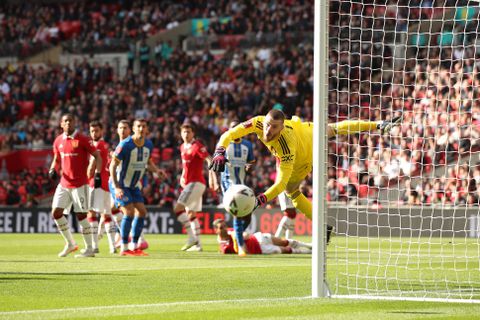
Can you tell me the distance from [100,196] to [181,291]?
8.14m

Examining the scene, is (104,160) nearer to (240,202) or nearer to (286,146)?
(286,146)

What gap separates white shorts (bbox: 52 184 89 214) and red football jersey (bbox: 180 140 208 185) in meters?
3.10

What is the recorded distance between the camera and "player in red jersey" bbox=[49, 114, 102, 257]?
1608cm

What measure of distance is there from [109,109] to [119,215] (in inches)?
657

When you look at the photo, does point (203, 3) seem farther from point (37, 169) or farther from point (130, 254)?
point (130, 254)

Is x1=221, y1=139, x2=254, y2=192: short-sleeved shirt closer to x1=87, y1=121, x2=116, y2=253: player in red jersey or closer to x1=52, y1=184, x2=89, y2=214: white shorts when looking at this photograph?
x1=87, y1=121, x2=116, y2=253: player in red jersey

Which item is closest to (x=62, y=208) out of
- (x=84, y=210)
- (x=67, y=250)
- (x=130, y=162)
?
(x=84, y=210)

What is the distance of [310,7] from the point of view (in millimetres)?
37281

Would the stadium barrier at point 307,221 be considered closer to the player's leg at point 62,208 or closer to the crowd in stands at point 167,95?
the crowd in stands at point 167,95

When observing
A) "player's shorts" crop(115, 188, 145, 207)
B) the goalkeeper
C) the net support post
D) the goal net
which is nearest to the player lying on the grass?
the goal net

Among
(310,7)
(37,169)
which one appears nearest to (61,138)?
(37,169)

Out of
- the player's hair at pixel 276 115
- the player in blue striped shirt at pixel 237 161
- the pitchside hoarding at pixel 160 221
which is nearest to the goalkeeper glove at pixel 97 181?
the player in blue striped shirt at pixel 237 161

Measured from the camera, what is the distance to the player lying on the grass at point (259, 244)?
54.4 feet

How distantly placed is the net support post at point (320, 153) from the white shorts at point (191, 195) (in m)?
9.07
